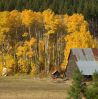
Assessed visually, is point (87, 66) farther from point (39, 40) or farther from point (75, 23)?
point (39, 40)

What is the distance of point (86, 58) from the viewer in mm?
75250

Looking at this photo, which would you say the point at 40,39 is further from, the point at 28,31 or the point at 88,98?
the point at 88,98

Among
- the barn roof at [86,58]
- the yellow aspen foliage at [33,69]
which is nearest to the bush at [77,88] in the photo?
the barn roof at [86,58]

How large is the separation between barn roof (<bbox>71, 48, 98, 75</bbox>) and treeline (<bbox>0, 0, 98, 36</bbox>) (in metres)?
36.9

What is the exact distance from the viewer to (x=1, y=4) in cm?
12194

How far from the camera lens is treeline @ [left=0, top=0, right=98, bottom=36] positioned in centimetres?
11781

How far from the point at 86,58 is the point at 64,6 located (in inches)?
1947

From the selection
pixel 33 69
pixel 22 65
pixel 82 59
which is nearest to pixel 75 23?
pixel 33 69

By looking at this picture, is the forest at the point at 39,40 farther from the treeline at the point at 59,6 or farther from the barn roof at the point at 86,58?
the treeline at the point at 59,6

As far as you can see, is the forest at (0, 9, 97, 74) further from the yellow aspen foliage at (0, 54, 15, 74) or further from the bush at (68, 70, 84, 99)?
the bush at (68, 70, 84, 99)

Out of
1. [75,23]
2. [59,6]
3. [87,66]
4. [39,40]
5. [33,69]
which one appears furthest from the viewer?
[59,6]

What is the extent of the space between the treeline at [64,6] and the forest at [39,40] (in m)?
27.1

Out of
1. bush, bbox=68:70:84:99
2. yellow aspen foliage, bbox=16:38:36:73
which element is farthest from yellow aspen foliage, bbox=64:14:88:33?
bush, bbox=68:70:84:99

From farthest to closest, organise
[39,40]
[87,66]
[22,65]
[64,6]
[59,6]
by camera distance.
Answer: [59,6] < [64,6] < [39,40] < [22,65] < [87,66]
